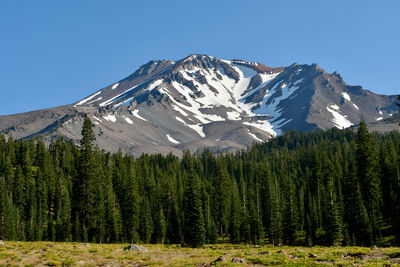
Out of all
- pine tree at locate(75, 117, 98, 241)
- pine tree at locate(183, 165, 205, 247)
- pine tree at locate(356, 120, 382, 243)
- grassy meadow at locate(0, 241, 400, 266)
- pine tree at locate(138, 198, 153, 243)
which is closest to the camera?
grassy meadow at locate(0, 241, 400, 266)

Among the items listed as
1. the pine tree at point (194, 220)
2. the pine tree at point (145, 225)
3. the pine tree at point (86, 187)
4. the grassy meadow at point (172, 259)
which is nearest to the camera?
the grassy meadow at point (172, 259)

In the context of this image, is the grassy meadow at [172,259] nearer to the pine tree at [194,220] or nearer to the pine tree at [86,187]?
the pine tree at [194,220]

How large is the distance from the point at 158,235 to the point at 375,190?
48268 mm

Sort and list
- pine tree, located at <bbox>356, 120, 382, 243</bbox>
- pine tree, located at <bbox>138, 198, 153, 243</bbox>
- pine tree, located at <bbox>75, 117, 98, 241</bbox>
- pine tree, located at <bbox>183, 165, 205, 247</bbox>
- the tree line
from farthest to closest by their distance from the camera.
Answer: pine tree, located at <bbox>138, 198, 153, 243</bbox>
pine tree, located at <bbox>356, 120, 382, 243</bbox>
the tree line
pine tree, located at <bbox>75, 117, 98, 241</bbox>
pine tree, located at <bbox>183, 165, 205, 247</bbox>

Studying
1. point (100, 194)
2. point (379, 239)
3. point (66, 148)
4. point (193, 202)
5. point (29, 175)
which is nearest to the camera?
point (193, 202)

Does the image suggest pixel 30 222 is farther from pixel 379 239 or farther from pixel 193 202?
pixel 379 239

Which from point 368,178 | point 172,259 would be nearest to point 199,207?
point 368,178

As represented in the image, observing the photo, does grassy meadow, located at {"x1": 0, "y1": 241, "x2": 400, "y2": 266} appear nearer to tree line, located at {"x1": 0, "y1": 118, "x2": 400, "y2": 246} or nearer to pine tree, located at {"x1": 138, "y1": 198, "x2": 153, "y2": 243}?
tree line, located at {"x1": 0, "y1": 118, "x2": 400, "y2": 246}

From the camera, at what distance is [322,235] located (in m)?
78.9

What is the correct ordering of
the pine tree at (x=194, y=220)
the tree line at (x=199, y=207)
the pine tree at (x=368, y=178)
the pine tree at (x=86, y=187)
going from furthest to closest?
1. the pine tree at (x=368, y=178)
2. the tree line at (x=199, y=207)
3. the pine tree at (x=86, y=187)
4. the pine tree at (x=194, y=220)

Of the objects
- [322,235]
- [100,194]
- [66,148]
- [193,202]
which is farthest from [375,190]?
[66,148]

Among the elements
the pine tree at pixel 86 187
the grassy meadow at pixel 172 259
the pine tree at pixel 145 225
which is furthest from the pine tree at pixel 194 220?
the pine tree at pixel 145 225

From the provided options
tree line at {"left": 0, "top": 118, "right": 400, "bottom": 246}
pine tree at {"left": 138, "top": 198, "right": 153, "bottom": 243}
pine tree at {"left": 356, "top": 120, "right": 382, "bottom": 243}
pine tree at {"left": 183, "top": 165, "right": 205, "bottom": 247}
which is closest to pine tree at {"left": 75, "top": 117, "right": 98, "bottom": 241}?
tree line at {"left": 0, "top": 118, "right": 400, "bottom": 246}

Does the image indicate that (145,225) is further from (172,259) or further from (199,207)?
(172,259)
